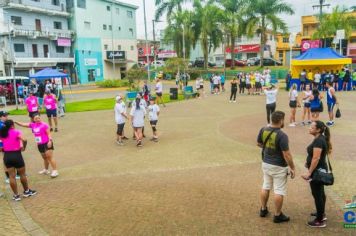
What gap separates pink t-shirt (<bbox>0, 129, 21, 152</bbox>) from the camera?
7051mm

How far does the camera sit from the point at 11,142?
23.2 feet

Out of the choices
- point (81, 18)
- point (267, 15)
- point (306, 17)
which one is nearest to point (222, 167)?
point (267, 15)

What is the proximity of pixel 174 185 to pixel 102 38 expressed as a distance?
46019 millimetres

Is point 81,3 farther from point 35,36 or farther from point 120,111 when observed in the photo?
point 120,111

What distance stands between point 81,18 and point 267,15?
23.9 m

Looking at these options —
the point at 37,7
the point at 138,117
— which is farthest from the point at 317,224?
the point at 37,7

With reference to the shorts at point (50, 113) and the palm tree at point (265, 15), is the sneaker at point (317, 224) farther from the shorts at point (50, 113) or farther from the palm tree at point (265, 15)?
the palm tree at point (265, 15)

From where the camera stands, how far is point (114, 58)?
169 ft

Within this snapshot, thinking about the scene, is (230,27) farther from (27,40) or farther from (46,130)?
(46,130)

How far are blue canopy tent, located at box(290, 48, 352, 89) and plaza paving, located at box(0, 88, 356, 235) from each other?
13.5 metres

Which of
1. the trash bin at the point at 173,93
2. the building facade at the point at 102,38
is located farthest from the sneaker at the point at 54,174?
the building facade at the point at 102,38

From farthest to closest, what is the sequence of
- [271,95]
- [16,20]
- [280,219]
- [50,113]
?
1. [16,20]
2. [50,113]
3. [271,95]
4. [280,219]

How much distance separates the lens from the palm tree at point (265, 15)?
4194 cm

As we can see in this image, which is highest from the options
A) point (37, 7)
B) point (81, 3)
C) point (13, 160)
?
point (81, 3)
